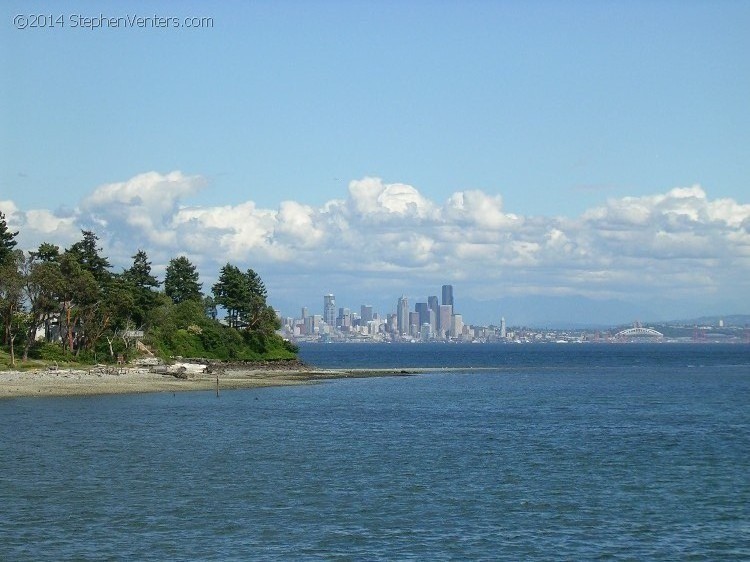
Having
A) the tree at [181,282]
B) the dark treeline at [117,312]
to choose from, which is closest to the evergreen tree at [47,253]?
the dark treeline at [117,312]

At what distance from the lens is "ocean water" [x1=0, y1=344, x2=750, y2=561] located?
34656 mm

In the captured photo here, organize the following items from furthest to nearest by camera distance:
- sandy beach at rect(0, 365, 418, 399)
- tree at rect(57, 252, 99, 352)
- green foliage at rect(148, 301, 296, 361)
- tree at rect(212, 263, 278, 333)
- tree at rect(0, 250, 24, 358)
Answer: tree at rect(212, 263, 278, 333) < green foliage at rect(148, 301, 296, 361) < tree at rect(57, 252, 99, 352) < tree at rect(0, 250, 24, 358) < sandy beach at rect(0, 365, 418, 399)

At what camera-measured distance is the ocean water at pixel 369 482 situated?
114 feet

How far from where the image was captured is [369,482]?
47.4m

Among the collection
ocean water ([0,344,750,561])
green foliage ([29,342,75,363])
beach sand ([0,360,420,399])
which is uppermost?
green foliage ([29,342,75,363])

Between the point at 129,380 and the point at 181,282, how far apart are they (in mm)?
66488

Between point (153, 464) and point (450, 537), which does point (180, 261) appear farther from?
point (450, 537)

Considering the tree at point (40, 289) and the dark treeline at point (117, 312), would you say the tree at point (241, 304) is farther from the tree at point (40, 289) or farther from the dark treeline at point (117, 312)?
the tree at point (40, 289)

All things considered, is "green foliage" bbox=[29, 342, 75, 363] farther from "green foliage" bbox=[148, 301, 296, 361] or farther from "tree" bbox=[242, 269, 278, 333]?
"tree" bbox=[242, 269, 278, 333]

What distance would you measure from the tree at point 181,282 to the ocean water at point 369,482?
82.4 meters

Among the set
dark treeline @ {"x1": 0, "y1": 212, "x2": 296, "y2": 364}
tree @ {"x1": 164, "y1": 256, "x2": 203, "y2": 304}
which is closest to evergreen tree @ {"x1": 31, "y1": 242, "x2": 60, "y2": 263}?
dark treeline @ {"x1": 0, "y1": 212, "x2": 296, "y2": 364}

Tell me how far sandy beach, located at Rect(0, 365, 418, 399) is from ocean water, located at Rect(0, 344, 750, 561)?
5.49m

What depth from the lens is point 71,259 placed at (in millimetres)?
117875

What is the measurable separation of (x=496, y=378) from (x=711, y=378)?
31858mm
